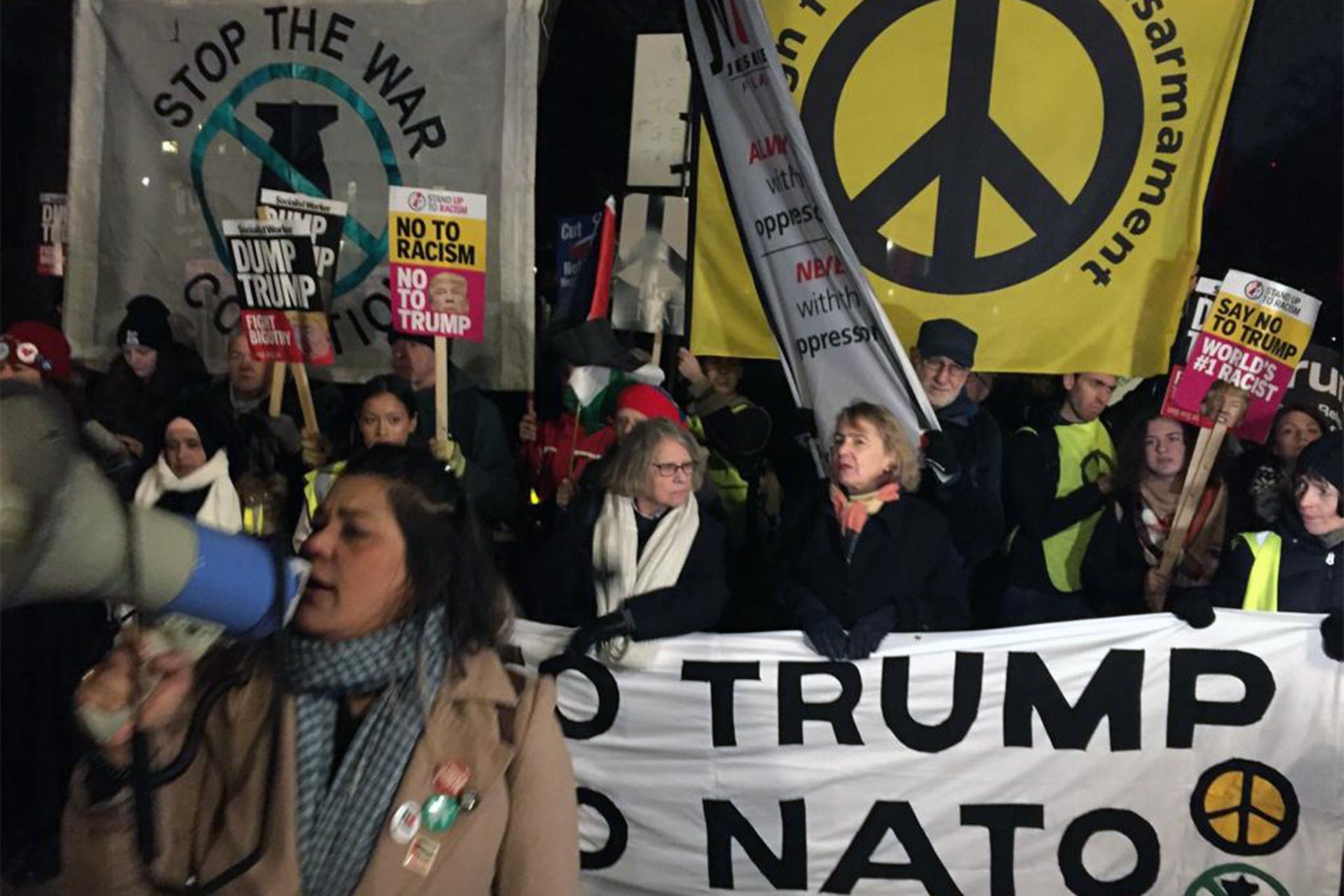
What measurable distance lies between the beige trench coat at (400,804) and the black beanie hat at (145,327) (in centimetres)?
411

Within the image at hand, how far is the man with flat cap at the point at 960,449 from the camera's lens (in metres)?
4.27

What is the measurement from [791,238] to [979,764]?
5.92ft

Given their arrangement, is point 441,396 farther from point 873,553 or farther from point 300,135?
point 300,135

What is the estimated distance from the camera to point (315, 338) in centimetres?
521

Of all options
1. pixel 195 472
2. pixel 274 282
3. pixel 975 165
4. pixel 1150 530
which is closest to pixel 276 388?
pixel 274 282

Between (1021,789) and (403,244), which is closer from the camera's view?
(1021,789)

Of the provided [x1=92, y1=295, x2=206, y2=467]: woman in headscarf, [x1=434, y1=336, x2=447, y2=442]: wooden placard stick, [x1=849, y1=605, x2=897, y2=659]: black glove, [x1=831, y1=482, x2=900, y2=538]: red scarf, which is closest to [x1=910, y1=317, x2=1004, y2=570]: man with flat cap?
[x1=831, y1=482, x2=900, y2=538]: red scarf

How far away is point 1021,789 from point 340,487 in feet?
7.80

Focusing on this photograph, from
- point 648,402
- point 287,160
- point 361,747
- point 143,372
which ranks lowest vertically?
point 361,747

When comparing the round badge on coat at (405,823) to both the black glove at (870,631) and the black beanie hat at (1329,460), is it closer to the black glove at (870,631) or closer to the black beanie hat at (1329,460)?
the black glove at (870,631)

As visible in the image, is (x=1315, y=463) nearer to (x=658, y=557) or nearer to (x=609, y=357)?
(x=658, y=557)

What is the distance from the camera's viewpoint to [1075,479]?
453cm

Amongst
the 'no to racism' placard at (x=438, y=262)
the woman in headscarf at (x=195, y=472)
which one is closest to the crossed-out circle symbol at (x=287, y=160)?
the 'no to racism' placard at (x=438, y=262)

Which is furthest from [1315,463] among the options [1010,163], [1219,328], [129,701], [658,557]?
[129,701]
